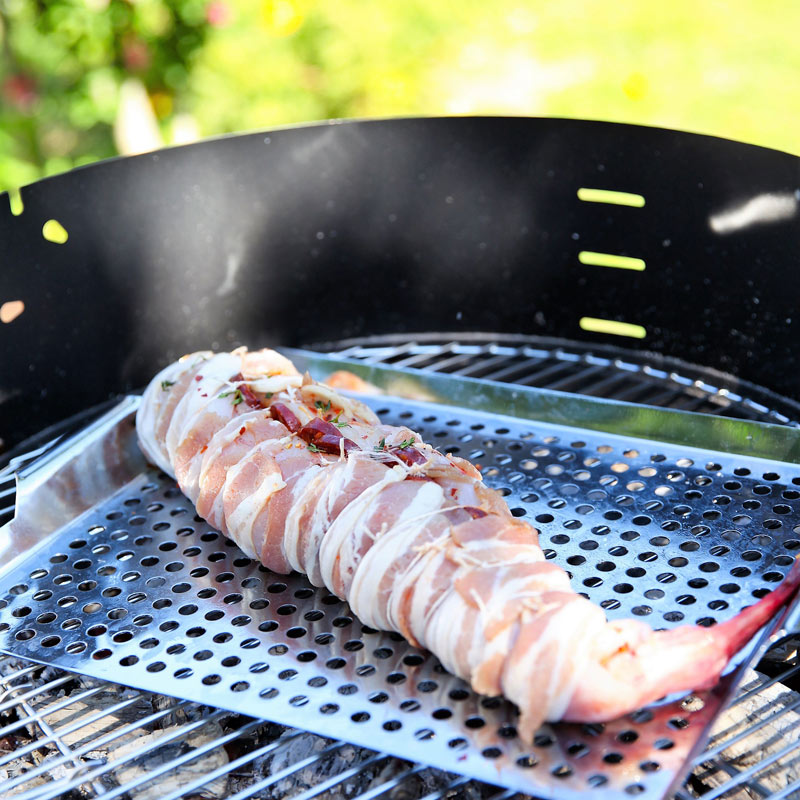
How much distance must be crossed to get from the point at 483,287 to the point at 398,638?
188 cm

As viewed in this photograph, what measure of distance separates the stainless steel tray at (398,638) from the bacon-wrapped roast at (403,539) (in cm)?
9

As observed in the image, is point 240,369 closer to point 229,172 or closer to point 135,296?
point 135,296

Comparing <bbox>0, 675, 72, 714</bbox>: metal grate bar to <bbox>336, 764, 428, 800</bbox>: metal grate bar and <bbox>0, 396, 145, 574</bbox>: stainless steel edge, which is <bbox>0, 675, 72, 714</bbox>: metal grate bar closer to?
<bbox>0, 396, 145, 574</bbox>: stainless steel edge

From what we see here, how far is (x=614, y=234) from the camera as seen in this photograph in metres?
3.66

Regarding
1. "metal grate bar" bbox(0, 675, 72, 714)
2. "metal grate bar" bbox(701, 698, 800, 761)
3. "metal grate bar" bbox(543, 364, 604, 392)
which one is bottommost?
"metal grate bar" bbox(701, 698, 800, 761)

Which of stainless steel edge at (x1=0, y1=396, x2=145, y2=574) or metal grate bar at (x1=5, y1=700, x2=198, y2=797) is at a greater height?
stainless steel edge at (x1=0, y1=396, x2=145, y2=574)

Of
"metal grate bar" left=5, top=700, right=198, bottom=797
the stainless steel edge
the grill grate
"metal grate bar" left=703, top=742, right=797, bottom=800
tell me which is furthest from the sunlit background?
"metal grate bar" left=703, top=742, right=797, bottom=800

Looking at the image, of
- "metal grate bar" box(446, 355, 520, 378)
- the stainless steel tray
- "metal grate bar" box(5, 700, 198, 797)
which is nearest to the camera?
the stainless steel tray

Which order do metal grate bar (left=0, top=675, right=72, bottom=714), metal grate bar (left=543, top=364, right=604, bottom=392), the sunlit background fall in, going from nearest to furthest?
metal grate bar (left=0, top=675, right=72, bottom=714) < metal grate bar (left=543, top=364, right=604, bottom=392) < the sunlit background

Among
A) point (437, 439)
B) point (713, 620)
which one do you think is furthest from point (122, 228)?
point (713, 620)

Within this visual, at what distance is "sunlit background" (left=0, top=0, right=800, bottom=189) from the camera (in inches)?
250

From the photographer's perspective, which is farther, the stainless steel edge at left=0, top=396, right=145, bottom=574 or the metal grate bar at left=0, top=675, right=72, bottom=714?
the stainless steel edge at left=0, top=396, right=145, bottom=574

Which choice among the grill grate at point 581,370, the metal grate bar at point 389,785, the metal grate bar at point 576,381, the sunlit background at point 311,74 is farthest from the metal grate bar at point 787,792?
the sunlit background at point 311,74

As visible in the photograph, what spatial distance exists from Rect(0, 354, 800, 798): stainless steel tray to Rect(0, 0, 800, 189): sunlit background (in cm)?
391
